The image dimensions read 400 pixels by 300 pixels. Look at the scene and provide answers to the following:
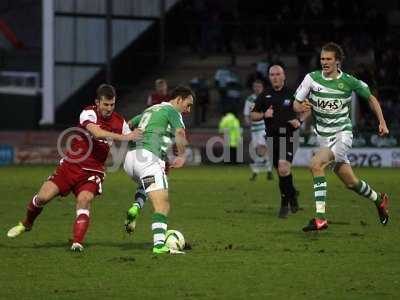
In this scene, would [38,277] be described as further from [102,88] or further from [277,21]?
[277,21]

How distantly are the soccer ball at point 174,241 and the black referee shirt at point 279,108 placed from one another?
5.32 meters

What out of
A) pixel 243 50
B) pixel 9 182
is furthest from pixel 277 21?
pixel 9 182

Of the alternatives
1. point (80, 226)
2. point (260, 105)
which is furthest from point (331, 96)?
point (80, 226)

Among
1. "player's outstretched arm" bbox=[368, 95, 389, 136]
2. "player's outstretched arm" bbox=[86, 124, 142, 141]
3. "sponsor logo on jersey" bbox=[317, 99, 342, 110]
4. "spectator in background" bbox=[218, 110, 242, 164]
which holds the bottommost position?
"player's outstretched arm" bbox=[86, 124, 142, 141]

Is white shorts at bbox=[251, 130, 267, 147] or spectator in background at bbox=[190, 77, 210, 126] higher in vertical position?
spectator in background at bbox=[190, 77, 210, 126]

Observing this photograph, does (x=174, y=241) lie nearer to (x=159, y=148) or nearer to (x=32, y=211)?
(x=159, y=148)

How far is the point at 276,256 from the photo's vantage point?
11891mm

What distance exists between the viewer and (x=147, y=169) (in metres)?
12.0

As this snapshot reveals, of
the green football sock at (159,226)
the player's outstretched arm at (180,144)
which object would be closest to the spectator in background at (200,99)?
the player's outstretched arm at (180,144)

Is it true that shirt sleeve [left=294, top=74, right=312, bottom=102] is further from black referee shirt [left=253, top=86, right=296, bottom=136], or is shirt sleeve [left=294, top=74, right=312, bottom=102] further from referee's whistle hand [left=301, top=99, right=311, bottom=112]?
black referee shirt [left=253, top=86, right=296, bottom=136]

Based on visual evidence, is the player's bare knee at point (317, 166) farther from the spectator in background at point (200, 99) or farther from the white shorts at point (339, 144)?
the spectator in background at point (200, 99)

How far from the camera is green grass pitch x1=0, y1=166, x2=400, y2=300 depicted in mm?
9672

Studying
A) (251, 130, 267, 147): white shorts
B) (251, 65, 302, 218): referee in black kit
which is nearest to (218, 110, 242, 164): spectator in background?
(251, 130, 267, 147): white shorts

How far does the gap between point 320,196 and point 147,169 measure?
9.95ft
